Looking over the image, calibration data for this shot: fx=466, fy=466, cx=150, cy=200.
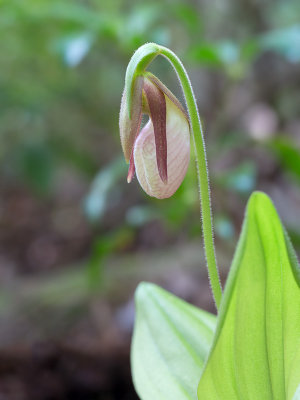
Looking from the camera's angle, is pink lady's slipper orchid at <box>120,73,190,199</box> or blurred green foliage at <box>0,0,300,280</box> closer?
pink lady's slipper orchid at <box>120,73,190,199</box>

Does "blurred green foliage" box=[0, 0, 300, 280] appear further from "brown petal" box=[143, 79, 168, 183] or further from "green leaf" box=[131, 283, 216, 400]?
"brown petal" box=[143, 79, 168, 183]

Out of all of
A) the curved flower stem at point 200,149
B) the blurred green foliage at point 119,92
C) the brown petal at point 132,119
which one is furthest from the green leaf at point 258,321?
the blurred green foliage at point 119,92

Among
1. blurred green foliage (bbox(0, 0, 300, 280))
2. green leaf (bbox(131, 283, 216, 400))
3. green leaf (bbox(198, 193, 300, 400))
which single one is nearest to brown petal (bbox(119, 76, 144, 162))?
green leaf (bbox(198, 193, 300, 400))

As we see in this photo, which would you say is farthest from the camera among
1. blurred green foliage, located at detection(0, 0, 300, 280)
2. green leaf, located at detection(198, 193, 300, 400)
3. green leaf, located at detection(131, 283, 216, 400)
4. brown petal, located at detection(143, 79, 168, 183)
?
blurred green foliage, located at detection(0, 0, 300, 280)

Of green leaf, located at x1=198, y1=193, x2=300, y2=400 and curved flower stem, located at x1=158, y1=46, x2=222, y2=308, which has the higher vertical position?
curved flower stem, located at x1=158, y1=46, x2=222, y2=308

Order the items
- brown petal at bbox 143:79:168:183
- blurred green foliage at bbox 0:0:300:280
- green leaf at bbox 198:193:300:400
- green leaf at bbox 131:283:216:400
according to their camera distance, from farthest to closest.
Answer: blurred green foliage at bbox 0:0:300:280
green leaf at bbox 131:283:216:400
brown petal at bbox 143:79:168:183
green leaf at bbox 198:193:300:400

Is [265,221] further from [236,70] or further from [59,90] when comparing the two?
[59,90]

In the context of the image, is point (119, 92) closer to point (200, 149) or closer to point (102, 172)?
point (102, 172)

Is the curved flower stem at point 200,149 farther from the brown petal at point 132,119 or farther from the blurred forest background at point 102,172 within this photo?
the blurred forest background at point 102,172
